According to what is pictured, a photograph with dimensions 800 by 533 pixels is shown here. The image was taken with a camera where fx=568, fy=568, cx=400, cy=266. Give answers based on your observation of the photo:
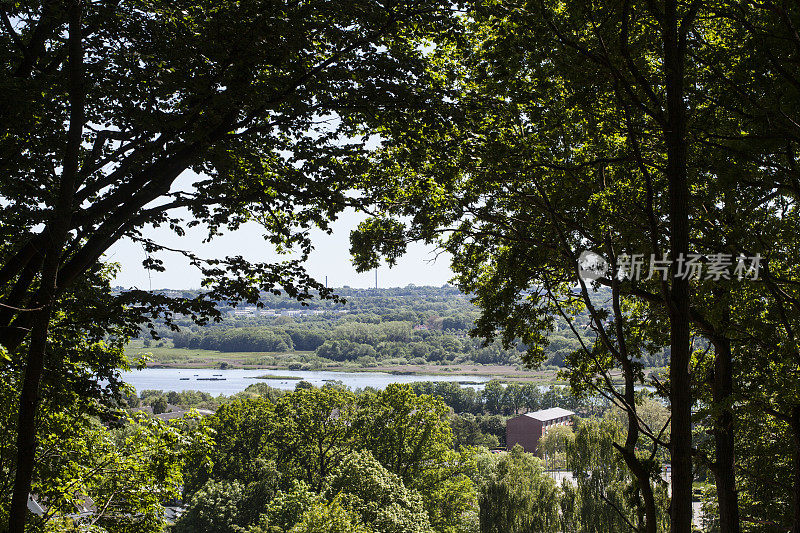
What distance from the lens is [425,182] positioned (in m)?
7.27

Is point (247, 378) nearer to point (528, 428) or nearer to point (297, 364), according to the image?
point (297, 364)

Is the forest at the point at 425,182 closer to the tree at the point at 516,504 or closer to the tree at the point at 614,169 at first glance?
the tree at the point at 614,169

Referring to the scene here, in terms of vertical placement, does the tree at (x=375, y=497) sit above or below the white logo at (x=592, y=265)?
below

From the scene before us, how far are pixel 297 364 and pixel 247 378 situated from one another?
1662cm

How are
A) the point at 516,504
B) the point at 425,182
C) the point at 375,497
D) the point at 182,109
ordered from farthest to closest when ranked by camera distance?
the point at 516,504, the point at 375,497, the point at 425,182, the point at 182,109

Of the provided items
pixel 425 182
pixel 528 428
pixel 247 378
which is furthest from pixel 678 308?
pixel 247 378

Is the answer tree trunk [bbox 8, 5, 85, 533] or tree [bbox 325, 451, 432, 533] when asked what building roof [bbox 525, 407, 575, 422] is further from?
tree trunk [bbox 8, 5, 85, 533]

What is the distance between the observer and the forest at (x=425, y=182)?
460cm

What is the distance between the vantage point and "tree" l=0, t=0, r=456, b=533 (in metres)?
4.98

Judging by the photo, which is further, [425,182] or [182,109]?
[425,182]

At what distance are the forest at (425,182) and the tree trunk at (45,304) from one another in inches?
0.9

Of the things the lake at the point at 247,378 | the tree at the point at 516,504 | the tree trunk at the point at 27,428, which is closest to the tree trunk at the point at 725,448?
the tree trunk at the point at 27,428

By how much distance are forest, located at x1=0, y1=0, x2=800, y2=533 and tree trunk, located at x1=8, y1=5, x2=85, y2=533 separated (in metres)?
0.02

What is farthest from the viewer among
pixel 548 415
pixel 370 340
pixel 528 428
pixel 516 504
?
pixel 370 340
